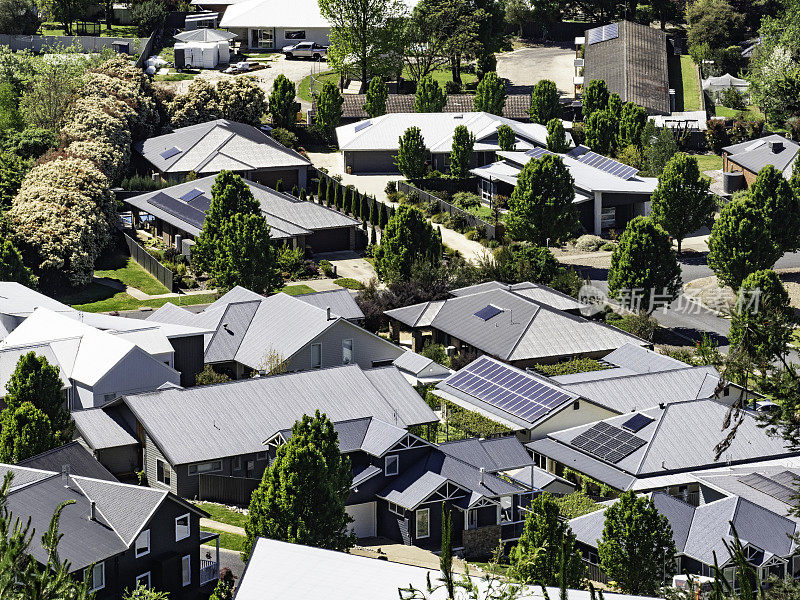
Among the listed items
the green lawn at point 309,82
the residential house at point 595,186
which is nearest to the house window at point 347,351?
the residential house at point 595,186

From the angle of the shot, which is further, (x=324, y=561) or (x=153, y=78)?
(x=153, y=78)

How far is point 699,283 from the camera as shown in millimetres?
92312

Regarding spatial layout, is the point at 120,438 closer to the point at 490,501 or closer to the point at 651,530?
the point at 490,501

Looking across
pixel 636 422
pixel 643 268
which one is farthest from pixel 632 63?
pixel 636 422

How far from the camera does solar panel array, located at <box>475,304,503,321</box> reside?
265ft

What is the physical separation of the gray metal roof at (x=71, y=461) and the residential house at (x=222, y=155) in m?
51.0

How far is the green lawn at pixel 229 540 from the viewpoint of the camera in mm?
55188

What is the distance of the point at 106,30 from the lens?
148m

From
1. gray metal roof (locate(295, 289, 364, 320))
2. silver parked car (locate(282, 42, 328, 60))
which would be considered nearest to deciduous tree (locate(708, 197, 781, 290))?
gray metal roof (locate(295, 289, 364, 320))

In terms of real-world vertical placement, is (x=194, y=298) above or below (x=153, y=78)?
below

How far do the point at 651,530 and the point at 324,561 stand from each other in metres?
16.5

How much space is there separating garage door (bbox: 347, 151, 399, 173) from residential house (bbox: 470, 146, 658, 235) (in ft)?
28.6

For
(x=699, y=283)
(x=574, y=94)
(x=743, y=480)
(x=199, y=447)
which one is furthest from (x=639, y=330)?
(x=574, y=94)

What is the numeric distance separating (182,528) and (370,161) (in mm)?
66854
